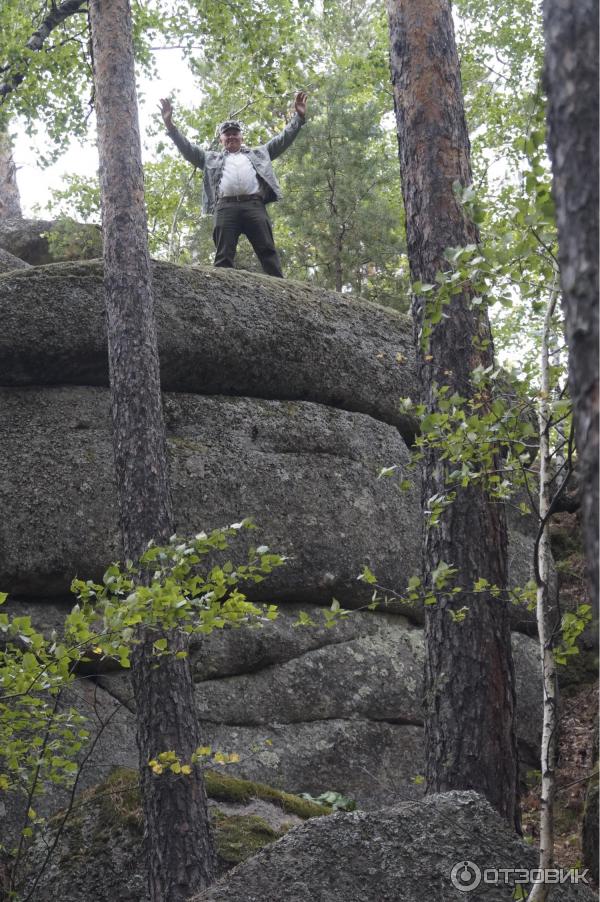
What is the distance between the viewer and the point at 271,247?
12172 millimetres

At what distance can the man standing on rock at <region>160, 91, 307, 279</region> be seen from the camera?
1173cm

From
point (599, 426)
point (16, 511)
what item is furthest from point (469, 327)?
point (16, 511)

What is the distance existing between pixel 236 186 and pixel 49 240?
421cm

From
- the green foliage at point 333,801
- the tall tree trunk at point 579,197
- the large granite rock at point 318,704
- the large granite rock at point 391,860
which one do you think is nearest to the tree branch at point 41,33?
the large granite rock at point 318,704

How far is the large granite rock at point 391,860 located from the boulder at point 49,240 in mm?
11357

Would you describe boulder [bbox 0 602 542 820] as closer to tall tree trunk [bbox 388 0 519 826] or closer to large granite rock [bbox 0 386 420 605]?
large granite rock [bbox 0 386 420 605]

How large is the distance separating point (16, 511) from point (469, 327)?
199 inches

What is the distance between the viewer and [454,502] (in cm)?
582

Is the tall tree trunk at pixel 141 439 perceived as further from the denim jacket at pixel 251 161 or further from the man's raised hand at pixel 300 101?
the denim jacket at pixel 251 161

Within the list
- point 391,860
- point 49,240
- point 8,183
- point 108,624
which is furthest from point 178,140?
point 8,183

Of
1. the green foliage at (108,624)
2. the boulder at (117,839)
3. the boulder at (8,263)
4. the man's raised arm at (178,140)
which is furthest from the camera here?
the boulder at (8,263)

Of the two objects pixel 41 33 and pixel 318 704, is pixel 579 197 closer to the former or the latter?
pixel 318 704

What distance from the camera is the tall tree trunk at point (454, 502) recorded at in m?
5.39

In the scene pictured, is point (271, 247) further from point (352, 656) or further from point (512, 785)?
point (512, 785)
